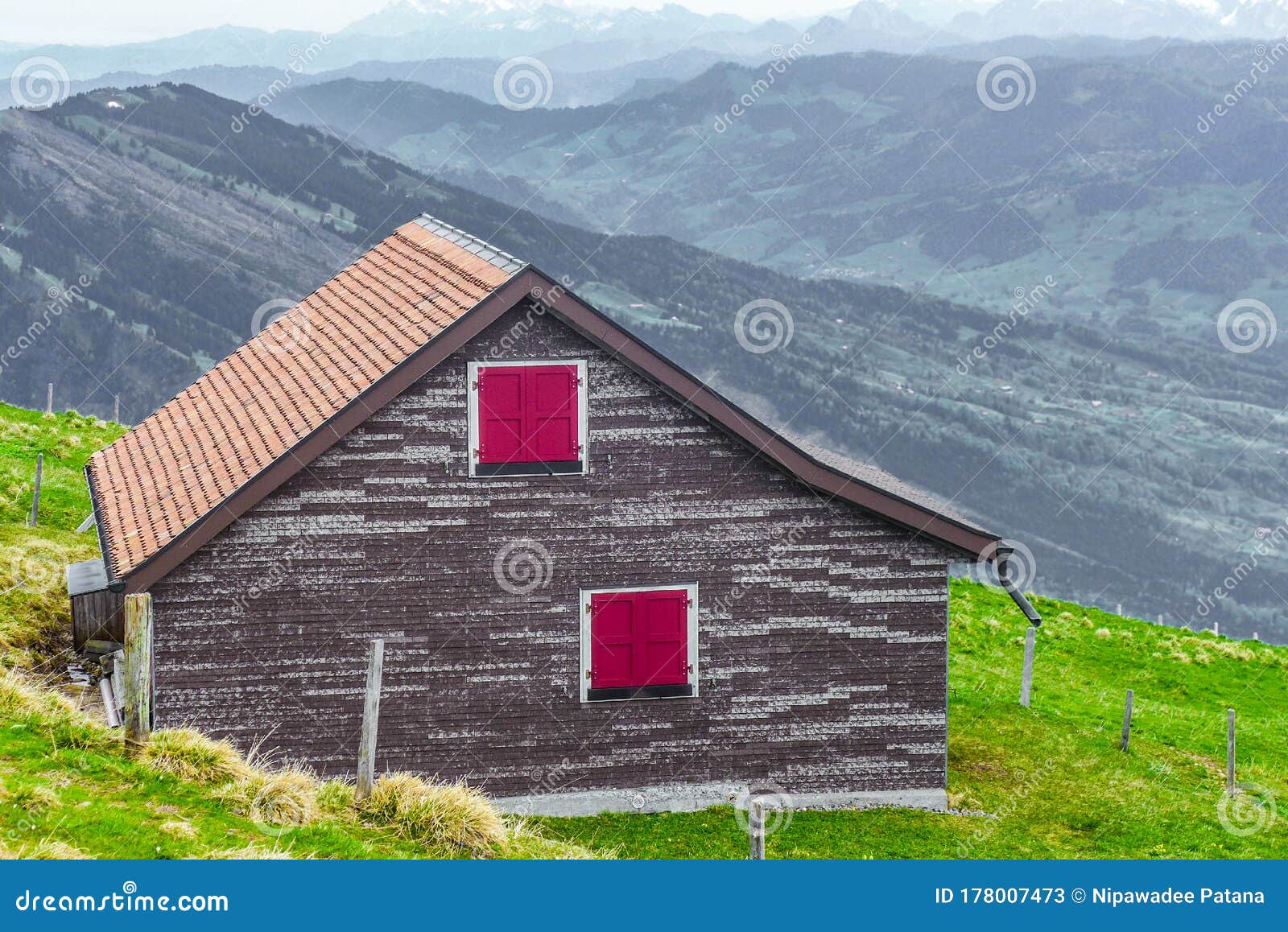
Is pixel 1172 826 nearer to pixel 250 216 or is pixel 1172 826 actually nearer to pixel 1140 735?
pixel 1140 735

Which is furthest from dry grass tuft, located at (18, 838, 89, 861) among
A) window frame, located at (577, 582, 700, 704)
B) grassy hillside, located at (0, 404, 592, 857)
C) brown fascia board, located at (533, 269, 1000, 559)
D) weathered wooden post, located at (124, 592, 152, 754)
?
brown fascia board, located at (533, 269, 1000, 559)

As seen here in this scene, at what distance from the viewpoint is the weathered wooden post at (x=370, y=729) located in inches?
460

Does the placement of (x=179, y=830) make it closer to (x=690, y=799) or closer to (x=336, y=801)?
(x=336, y=801)

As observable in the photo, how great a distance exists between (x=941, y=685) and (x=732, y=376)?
7136 inches

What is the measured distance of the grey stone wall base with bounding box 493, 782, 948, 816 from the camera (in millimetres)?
15711

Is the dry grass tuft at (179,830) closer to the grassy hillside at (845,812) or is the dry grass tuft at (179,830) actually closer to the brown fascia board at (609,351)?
the grassy hillside at (845,812)

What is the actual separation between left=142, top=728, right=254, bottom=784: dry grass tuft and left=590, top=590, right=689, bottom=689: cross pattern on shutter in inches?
194

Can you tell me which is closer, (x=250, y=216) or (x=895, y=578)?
(x=895, y=578)

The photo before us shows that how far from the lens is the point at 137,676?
1176cm

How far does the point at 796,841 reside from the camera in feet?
49.9

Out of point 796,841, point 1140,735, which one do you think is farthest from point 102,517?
point 1140,735

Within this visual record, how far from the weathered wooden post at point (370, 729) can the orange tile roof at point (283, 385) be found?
11.2 feet

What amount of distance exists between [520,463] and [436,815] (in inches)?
199

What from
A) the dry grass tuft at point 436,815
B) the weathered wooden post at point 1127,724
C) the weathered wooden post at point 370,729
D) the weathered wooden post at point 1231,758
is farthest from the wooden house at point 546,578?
the weathered wooden post at point 1231,758
